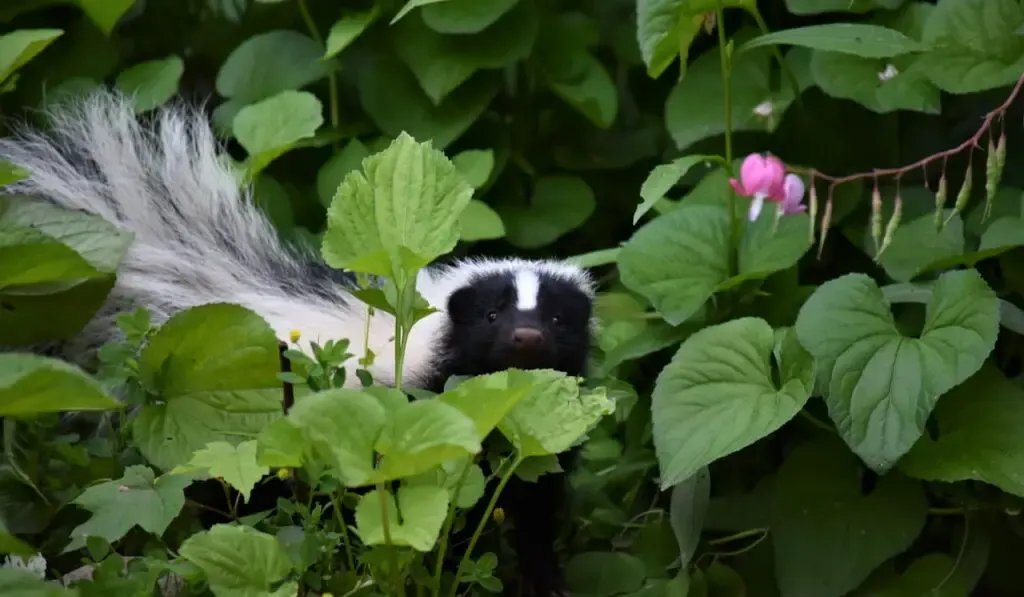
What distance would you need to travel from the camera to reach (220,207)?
9.13 feet

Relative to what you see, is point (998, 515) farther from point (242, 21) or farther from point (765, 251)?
point (242, 21)

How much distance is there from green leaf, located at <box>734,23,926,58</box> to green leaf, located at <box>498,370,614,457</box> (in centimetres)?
88

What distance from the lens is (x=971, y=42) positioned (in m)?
2.50

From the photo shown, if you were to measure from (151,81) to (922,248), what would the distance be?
1.88 metres

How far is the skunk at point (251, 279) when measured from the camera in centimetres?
250

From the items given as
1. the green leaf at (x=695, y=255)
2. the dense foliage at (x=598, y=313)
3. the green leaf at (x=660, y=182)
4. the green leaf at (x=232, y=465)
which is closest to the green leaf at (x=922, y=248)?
the dense foliage at (x=598, y=313)

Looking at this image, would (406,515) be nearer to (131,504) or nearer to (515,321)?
(131,504)

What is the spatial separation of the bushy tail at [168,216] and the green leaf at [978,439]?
120 centimetres

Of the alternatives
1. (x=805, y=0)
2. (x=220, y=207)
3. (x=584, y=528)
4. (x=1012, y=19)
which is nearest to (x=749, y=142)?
(x=805, y=0)

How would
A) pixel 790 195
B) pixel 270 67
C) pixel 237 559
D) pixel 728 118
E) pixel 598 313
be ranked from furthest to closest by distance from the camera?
pixel 270 67
pixel 598 313
pixel 728 118
pixel 790 195
pixel 237 559

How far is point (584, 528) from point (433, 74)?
1.15 meters

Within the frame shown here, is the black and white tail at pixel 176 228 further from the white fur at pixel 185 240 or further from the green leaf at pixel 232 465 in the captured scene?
the green leaf at pixel 232 465

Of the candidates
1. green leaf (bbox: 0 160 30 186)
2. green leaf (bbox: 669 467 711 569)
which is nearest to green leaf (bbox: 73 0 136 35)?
green leaf (bbox: 0 160 30 186)

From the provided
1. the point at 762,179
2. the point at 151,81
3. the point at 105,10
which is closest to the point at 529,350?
the point at 762,179
